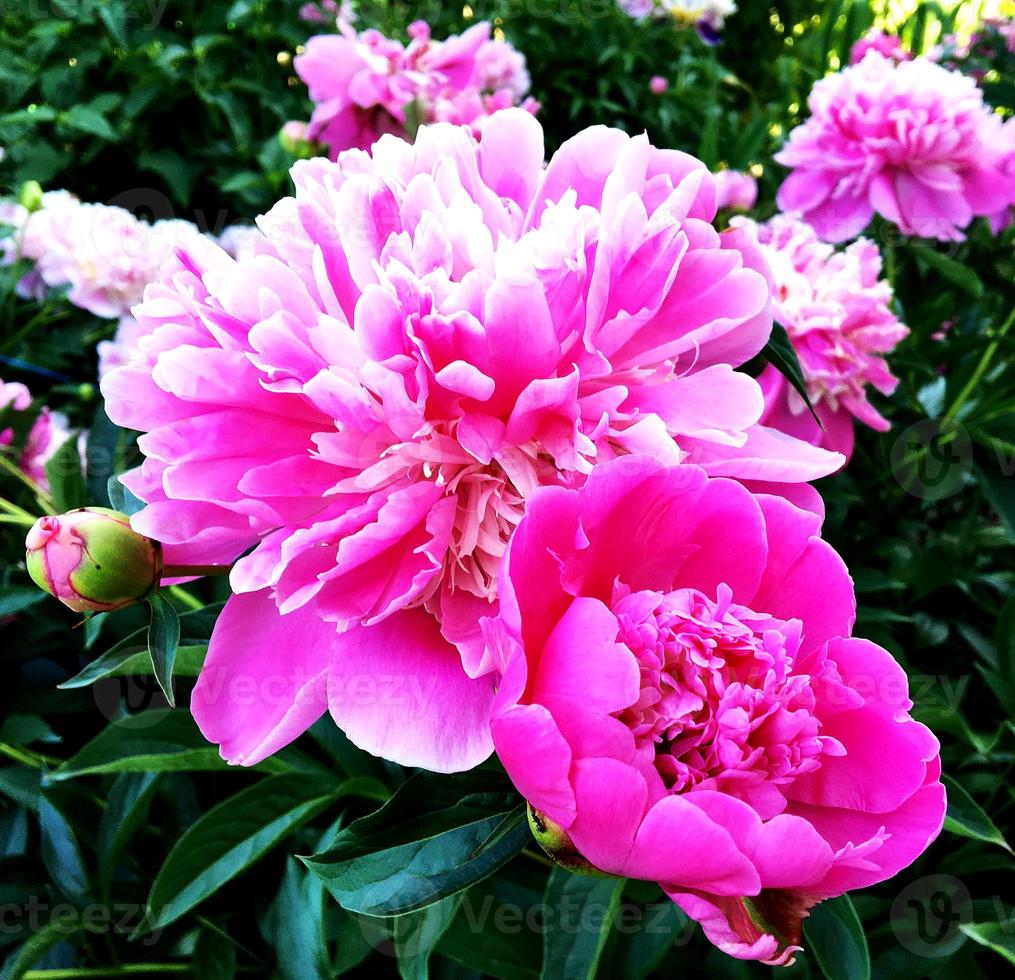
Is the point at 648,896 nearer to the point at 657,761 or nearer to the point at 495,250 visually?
the point at 657,761

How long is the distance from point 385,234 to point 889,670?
0.96 ft

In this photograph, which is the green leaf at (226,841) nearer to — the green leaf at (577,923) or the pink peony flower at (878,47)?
the green leaf at (577,923)

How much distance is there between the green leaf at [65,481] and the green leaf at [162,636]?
33cm

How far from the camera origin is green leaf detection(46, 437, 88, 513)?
0.74 m

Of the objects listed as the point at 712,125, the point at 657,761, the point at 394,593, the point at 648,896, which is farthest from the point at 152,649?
the point at 712,125

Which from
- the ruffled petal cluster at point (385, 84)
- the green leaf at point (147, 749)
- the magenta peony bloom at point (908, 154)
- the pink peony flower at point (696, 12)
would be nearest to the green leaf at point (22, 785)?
the green leaf at point (147, 749)

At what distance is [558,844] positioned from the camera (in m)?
0.34

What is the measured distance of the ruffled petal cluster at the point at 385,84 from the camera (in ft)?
3.82

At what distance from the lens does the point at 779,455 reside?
1.44 feet

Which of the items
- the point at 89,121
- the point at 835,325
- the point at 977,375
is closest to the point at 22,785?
the point at 835,325

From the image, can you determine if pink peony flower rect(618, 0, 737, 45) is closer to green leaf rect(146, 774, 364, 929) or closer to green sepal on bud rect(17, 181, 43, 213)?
green sepal on bud rect(17, 181, 43, 213)

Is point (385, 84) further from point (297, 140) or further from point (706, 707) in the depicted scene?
point (706, 707)

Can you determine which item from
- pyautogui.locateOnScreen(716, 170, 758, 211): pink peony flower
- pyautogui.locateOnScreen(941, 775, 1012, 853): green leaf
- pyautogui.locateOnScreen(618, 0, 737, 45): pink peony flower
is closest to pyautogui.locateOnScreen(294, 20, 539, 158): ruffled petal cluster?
pyautogui.locateOnScreen(716, 170, 758, 211): pink peony flower

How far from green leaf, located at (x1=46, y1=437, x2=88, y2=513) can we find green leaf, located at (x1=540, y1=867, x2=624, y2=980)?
503 mm
